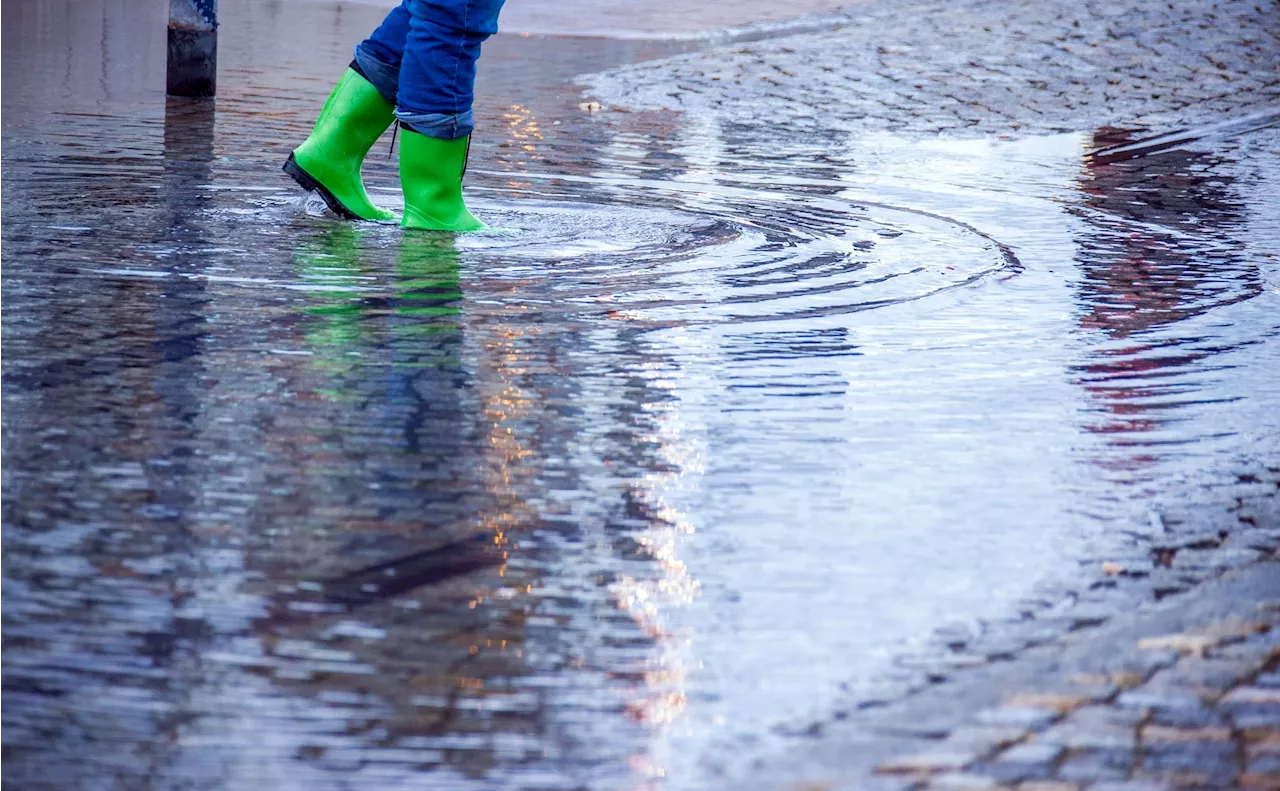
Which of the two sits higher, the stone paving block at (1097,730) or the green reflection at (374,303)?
the stone paving block at (1097,730)

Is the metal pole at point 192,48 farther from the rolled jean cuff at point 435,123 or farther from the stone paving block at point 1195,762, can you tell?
the stone paving block at point 1195,762

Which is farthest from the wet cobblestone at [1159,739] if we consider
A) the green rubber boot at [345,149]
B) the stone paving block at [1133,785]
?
the green rubber boot at [345,149]

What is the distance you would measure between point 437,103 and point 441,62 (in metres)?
0.08

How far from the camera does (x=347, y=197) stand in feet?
12.0

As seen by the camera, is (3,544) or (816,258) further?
(816,258)

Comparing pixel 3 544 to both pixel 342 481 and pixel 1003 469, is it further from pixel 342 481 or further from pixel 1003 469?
pixel 1003 469

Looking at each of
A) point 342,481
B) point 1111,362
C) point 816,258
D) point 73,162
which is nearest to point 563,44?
point 73,162

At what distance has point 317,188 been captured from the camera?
143 inches

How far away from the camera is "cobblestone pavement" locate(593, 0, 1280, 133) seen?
21.5 feet

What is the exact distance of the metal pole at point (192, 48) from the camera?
6.13 m

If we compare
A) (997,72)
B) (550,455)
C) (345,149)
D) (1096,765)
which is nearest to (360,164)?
(345,149)

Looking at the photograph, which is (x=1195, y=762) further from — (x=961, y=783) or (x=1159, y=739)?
(x=961, y=783)

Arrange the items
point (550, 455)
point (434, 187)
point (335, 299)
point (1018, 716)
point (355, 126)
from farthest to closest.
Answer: point (355, 126) < point (434, 187) < point (335, 299) < point (550, 455) < point (1018, 716)

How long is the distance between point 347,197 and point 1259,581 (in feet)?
8.04
